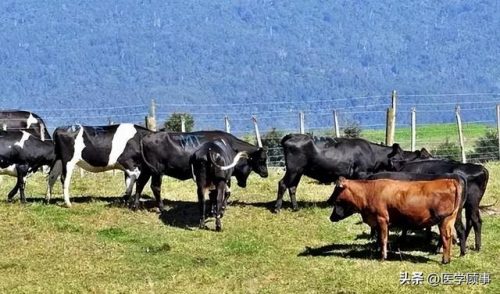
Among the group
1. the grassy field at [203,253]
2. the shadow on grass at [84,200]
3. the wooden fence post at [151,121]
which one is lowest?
the grassy field at [203,253]

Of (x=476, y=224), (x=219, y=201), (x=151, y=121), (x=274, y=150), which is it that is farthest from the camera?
(x=274, y=150)

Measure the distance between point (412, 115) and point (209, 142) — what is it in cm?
1098

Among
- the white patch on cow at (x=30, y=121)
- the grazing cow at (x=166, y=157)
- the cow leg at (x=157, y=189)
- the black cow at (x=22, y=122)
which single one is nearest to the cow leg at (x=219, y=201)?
the grazing cow at (x=166, y=157)

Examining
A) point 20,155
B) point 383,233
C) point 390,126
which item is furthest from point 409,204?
point 390,126

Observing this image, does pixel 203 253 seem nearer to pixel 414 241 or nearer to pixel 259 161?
pixel 414 241

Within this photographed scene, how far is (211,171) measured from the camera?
711 inches

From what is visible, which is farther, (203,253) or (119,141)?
(119,141)

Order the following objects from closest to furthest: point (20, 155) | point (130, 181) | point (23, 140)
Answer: point (130, 181), point (20, 155), point (23, 140)

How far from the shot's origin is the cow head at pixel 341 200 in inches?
599

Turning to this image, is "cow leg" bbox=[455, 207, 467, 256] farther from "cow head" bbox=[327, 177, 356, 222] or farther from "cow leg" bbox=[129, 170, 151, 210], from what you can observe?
"cow leg" bbox=[129, 170, 151, 210]

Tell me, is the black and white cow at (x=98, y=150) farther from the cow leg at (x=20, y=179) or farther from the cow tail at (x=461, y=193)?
the cow tail at (x=461, y=193)

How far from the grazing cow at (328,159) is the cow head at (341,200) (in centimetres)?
430

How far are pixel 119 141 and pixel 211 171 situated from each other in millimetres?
3235

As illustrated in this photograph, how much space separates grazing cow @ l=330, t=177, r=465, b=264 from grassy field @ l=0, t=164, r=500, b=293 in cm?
60
